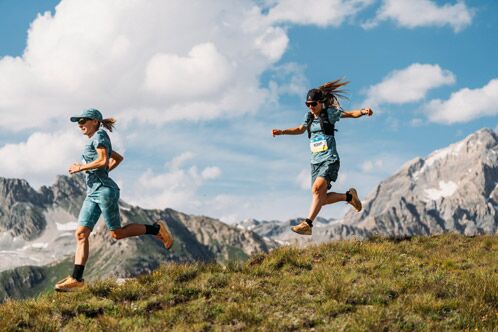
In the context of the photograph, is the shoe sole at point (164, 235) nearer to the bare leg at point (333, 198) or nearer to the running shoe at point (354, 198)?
the bare leg at point (333, 198)

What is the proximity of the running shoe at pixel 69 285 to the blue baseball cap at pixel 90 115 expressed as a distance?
318 centimetres

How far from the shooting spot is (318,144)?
12.7 meters

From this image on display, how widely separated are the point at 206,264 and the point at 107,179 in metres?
2.90

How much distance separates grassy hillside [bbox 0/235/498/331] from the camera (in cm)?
777

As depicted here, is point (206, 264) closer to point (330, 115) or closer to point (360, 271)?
point (360, 271)

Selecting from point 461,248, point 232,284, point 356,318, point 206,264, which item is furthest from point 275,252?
point 461,248

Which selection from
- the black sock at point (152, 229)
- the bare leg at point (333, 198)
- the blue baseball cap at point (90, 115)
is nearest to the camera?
the blue baseball cap at point (90, 115)

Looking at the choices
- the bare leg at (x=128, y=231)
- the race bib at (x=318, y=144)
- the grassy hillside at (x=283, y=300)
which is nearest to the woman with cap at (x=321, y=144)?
the race bib at (x=318, y=144)

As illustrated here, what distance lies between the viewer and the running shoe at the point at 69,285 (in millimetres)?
9445

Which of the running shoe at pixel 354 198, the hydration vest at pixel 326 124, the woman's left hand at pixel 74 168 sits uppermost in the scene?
the hydration vest at pixel 326 124

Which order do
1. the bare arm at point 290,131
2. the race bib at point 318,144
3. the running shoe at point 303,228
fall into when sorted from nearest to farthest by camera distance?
the running shoe at point 303,228, the race bib at point 318,144, the bare arm at point 290,131

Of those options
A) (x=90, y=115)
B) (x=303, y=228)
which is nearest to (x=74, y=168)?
(x=90, y=115)

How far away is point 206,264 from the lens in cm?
1134

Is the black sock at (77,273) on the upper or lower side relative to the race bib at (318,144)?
lower
